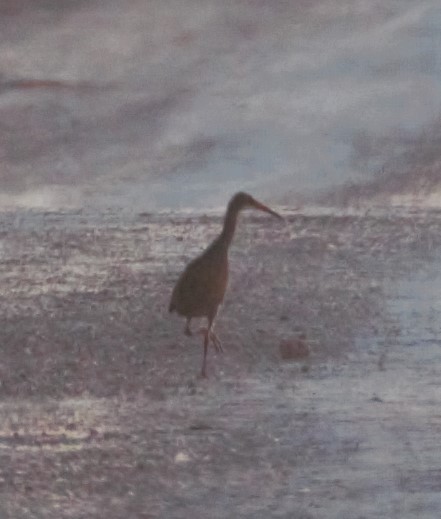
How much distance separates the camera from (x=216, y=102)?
10.8 meters

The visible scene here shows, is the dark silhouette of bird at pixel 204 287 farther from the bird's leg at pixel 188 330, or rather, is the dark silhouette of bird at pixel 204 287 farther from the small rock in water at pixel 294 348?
the small rock in water at pixel 294 348

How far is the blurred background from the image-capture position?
971cm

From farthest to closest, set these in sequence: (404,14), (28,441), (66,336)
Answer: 1. (404,14)
2. (66,336)
3. (28,441)

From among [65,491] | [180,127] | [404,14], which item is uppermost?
[404,14]

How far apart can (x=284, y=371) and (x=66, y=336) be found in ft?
2.90

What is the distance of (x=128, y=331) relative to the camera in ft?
22.7

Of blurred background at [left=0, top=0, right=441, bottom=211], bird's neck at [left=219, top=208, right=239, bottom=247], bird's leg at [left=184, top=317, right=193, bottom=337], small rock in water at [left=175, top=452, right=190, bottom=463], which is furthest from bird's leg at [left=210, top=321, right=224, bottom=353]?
blurred background at [left=0, top=0, right=441, bottom=211]

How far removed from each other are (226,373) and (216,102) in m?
4.61

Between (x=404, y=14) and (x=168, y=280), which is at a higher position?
(x=404, y=14)

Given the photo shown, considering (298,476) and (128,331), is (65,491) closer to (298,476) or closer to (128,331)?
(298,476)

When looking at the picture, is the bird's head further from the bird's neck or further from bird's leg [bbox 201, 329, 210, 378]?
bird's leg [bbox 201, 329, 210, 378]

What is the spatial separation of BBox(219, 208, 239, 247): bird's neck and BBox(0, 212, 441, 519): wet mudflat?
0.97ft

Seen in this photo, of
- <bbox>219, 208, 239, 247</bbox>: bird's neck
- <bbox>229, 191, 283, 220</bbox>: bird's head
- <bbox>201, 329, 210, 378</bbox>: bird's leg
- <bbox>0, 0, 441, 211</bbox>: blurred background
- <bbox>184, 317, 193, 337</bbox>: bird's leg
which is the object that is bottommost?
<bbox>201, 329, 210, 378</bbox>: bird's leg

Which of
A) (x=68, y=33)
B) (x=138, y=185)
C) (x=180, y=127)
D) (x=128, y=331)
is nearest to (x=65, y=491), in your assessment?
(x=128, y=331)
